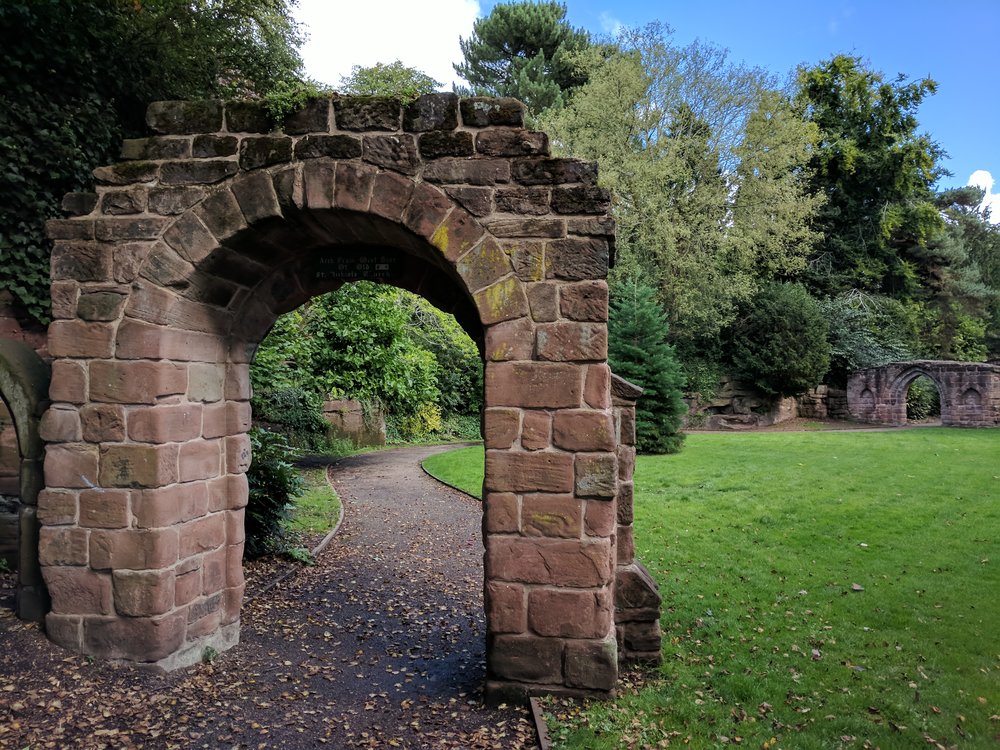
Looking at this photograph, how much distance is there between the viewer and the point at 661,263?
22828mm

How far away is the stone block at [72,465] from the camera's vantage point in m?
4.42

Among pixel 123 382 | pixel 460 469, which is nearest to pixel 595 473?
pixel 123 382

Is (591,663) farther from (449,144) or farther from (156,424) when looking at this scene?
(449,144)

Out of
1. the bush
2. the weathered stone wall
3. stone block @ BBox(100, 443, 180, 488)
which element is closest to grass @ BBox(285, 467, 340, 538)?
the bush

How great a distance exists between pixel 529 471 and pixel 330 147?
2535mm

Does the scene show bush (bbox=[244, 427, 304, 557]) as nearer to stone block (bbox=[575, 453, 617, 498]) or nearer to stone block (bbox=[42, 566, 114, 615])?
stone block (bbox=[42, 566, 114, 615])

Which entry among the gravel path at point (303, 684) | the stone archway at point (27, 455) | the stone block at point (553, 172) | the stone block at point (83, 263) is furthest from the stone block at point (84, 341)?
the stone block at point (553, 172)

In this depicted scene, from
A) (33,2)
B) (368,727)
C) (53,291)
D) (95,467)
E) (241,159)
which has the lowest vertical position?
(368,727)

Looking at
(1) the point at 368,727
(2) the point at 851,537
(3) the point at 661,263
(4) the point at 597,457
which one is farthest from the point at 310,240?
(3) the point at 661,263

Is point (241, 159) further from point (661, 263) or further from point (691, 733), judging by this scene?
point (661, 263)

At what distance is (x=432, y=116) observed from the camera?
434 cm

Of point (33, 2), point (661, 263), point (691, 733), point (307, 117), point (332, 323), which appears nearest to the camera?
point (691, 733)

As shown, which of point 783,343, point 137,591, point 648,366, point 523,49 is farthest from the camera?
point 523,49

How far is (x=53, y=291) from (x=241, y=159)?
1571mm
